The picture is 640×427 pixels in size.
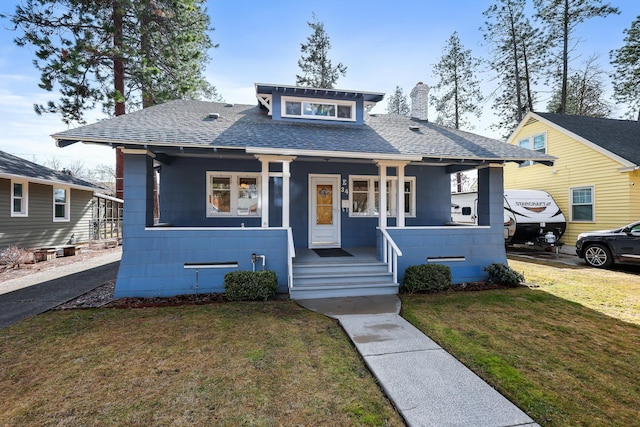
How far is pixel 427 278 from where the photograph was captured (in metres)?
6.66

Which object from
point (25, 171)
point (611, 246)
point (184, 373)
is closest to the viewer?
point (184, 373)

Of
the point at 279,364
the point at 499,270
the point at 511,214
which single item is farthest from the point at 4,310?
the point at 511,214

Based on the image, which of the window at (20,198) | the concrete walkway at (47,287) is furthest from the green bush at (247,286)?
the window at (20,198)

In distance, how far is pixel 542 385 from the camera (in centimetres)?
308

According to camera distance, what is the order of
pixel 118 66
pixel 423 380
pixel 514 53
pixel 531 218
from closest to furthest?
pixel 423 380, pixel 531 218, pixel 118 66, pixel 514 53

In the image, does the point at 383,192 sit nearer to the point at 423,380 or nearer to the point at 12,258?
the point at 423,380

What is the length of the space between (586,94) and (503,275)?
22.4 m

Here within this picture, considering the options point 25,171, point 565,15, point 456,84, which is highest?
point 565,15

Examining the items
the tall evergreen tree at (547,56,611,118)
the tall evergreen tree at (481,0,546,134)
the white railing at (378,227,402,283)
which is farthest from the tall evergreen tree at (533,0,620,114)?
the white railing at (378,227,402,283)

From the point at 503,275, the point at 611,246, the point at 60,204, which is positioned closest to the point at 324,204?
the point at 503,275

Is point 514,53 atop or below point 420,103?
atop

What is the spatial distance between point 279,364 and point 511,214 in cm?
1235

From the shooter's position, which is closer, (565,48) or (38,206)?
(38,206)

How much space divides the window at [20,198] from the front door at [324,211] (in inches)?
424
